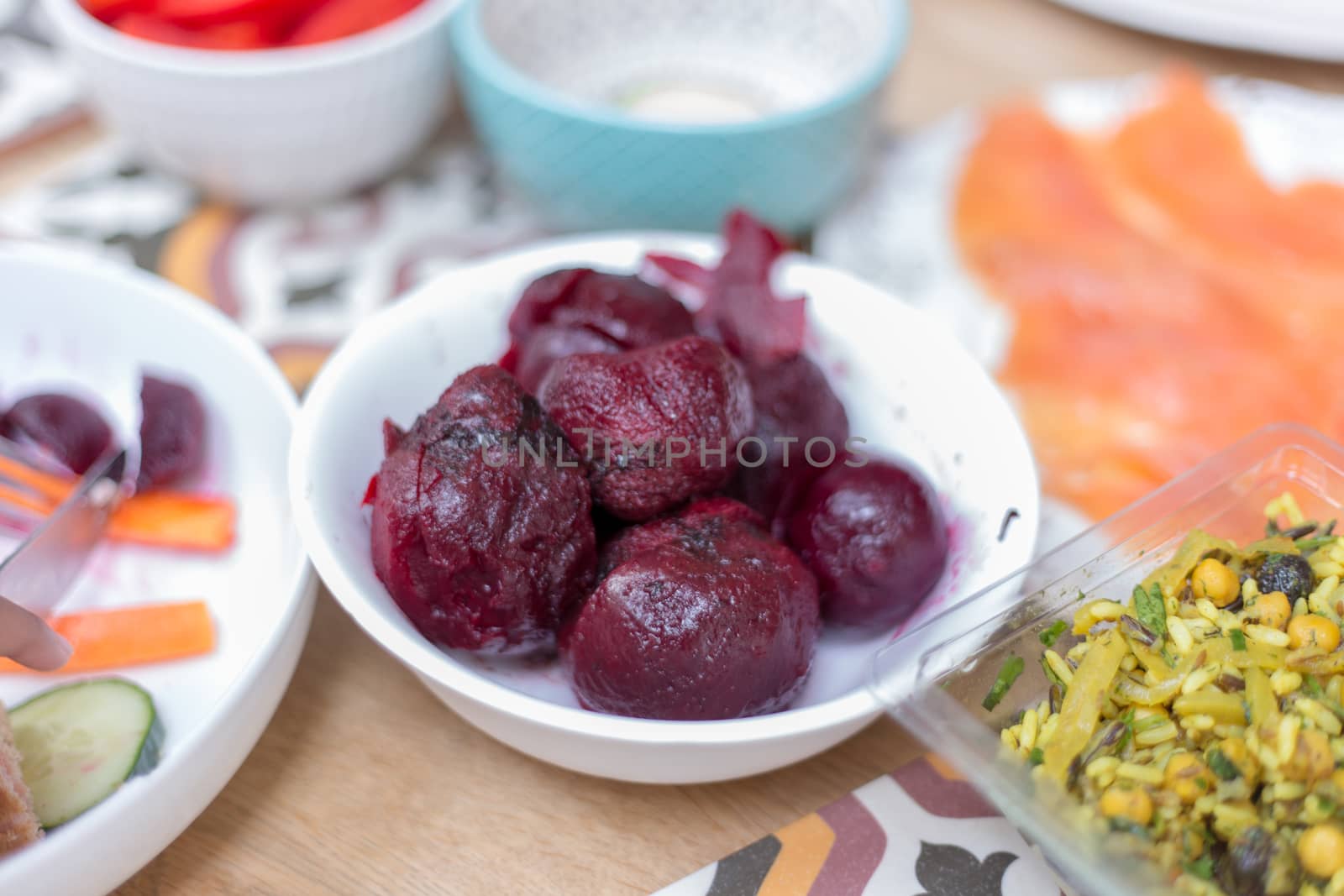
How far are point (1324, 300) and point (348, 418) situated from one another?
1.28 m

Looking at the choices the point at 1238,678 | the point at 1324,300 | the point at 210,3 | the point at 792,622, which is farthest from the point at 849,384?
the point at 210,3

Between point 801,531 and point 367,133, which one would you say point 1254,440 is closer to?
point 801,531

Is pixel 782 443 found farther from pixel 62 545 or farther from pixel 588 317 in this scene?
pixel 62 545

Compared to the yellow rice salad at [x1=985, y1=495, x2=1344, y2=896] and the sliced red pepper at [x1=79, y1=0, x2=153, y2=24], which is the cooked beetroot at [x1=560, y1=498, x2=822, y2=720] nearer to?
the yellow rice salad at [x1=985, y1=495, x2=1344, y2=896]

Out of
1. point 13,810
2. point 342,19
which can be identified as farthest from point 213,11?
point 13,810

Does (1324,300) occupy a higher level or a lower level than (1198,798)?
lower

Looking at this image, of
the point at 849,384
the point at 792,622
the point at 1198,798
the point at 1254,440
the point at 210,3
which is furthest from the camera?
the point at 210,3

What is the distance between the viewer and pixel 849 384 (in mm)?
1144

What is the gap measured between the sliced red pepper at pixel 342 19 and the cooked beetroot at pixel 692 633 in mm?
982

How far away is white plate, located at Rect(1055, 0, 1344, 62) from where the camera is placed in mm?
1873

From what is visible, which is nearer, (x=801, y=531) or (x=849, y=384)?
(x=801, y=531)

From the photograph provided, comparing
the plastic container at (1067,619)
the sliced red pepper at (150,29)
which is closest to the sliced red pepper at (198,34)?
the sliced red pepper at (150,29)

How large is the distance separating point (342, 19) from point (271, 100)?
18 centimetres

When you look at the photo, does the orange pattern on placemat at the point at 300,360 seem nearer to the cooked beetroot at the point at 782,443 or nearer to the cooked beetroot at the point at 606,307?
the cooked beetroot at the point at 606,307
